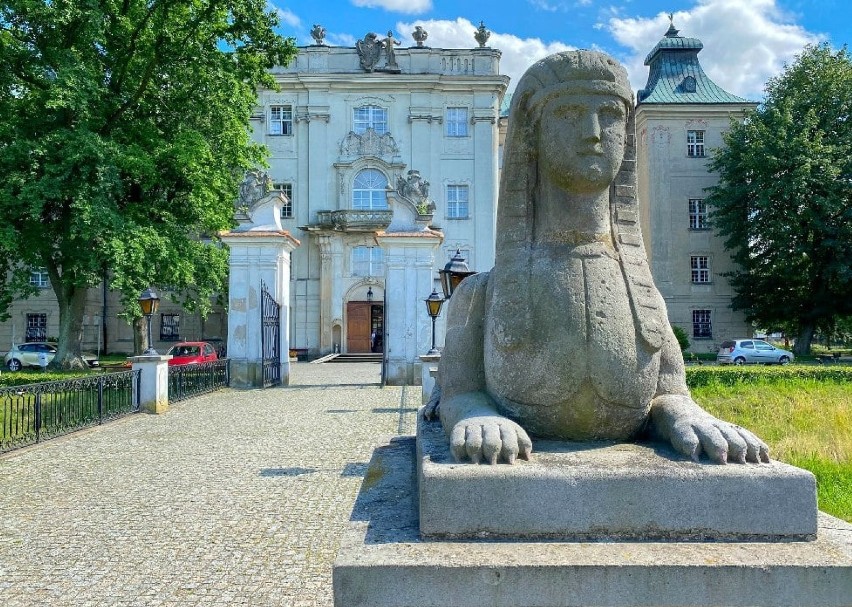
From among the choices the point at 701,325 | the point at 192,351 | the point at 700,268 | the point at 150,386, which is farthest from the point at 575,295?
the point at 700,268

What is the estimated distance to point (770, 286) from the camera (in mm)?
31062

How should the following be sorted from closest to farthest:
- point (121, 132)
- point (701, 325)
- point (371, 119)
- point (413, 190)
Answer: point (413, 190), point (121, 132), point (371, 119), point (701, 325)

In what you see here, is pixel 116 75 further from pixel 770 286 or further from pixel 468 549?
pixel 770 286

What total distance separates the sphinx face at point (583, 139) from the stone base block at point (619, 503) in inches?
48.6

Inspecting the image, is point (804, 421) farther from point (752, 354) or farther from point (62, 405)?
point (752, 354)

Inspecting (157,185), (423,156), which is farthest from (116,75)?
(423,156)

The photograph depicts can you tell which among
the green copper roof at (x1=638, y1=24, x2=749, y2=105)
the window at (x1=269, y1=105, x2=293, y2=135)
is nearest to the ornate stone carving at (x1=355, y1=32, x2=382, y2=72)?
the window at (x1=269, y1=105, x2=293, y2=135)

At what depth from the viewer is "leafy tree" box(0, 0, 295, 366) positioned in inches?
655

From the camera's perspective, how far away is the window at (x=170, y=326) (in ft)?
110

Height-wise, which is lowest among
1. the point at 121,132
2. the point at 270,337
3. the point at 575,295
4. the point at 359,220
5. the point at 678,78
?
the point at 270,337

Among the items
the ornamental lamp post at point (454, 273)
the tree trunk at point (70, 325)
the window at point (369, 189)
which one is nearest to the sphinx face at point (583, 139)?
the ornamental lamp post at point (454, 273)

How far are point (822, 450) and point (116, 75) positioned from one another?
1928cm

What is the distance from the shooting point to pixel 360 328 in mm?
31672

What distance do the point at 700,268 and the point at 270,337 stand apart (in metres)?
25.2
